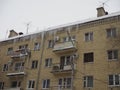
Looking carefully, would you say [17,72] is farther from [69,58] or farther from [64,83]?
[69,58]

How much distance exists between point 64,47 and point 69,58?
1.54 m

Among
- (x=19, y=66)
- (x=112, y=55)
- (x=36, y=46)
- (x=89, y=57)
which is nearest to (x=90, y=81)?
(x=89, y=57)

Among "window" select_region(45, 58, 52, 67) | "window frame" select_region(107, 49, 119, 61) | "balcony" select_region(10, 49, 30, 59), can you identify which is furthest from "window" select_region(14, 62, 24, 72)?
"window frame" select_region(107, 49, 119, 61)

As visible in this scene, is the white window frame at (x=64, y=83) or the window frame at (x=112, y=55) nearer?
the window frame at (x=112, y=55)

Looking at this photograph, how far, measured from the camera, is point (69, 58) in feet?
94.5

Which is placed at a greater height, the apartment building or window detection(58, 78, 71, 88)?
the apartment building

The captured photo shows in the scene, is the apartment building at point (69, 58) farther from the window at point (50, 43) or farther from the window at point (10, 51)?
the window at point (10, 51)

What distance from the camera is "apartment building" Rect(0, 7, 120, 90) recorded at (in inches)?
1005

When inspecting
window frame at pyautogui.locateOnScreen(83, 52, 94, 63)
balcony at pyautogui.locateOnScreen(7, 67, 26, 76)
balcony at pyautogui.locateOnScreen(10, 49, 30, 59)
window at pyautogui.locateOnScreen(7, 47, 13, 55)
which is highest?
window at pyautogui.locateOnScreen(7, 47, 13, 55)

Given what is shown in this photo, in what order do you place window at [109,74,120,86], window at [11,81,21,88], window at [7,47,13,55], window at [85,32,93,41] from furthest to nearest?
window at [7,47,13,55]
window at [11,81,21,88]
window at [85,32,93,41]
window at [109,74,120,86]

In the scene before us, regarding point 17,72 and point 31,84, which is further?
point 17,72

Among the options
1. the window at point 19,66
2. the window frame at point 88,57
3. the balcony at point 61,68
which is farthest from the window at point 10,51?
the window frame at point 88,57

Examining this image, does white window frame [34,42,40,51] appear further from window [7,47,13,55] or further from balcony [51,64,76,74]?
window [7,47,13,55]

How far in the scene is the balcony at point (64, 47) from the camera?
93.0ft
